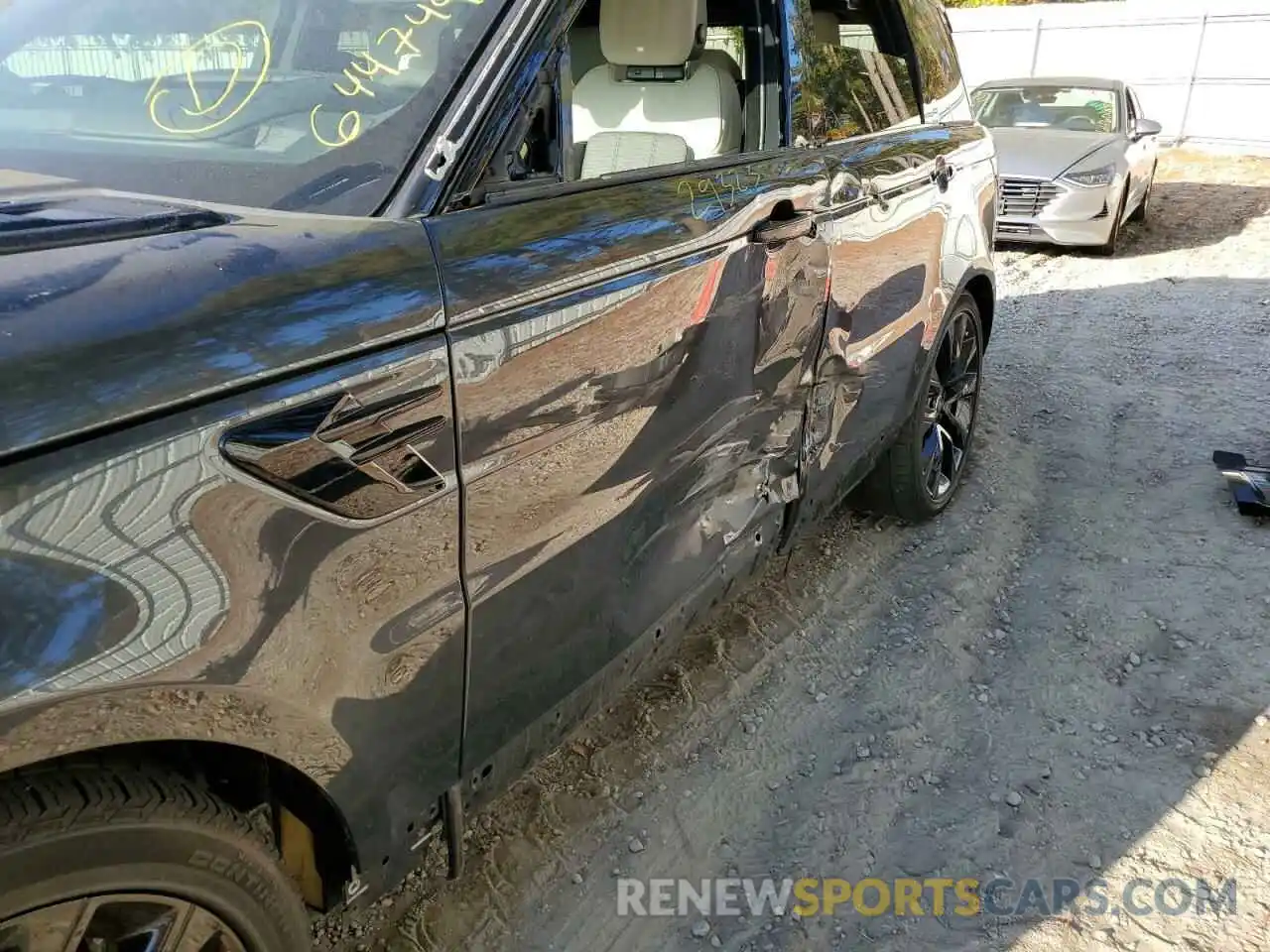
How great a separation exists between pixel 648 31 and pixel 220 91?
1.09m

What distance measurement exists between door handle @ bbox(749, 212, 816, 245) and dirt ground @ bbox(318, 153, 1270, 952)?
132 centimetres

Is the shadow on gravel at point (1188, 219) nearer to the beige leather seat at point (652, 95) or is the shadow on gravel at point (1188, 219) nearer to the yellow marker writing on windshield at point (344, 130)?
the beige leather seat at point (652, 95)

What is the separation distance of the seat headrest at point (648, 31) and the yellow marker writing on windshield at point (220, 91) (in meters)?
0.89

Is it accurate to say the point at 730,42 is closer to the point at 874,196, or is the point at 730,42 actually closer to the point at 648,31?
the point at 648,31

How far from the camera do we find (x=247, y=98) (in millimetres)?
1750

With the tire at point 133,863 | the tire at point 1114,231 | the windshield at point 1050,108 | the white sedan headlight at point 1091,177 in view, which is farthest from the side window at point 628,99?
the windshield at point 1050,108

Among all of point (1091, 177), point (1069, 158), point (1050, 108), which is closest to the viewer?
point (1091, 177)

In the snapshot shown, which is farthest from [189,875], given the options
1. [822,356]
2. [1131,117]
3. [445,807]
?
[1131,117]

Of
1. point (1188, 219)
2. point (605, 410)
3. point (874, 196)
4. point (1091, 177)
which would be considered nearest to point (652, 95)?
point (874, 196)

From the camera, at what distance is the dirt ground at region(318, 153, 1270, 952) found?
217 cm

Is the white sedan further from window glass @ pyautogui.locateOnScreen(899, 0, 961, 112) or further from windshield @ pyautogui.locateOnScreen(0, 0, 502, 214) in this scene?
windshield @ pyautogui.locateOnScreen(0, 0, 502, 214)

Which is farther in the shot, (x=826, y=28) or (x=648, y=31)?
(x=826, y=28)

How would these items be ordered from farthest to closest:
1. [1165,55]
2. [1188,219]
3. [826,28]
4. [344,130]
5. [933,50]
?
[1165,55] → [1188,219] → [933,50] → [826,28] → [344,130]

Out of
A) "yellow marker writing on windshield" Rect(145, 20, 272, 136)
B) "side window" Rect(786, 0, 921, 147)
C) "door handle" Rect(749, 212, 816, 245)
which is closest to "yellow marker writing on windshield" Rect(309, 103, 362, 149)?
"yellow marker writing on windshield" Rect(145, 20, 272, 136)
